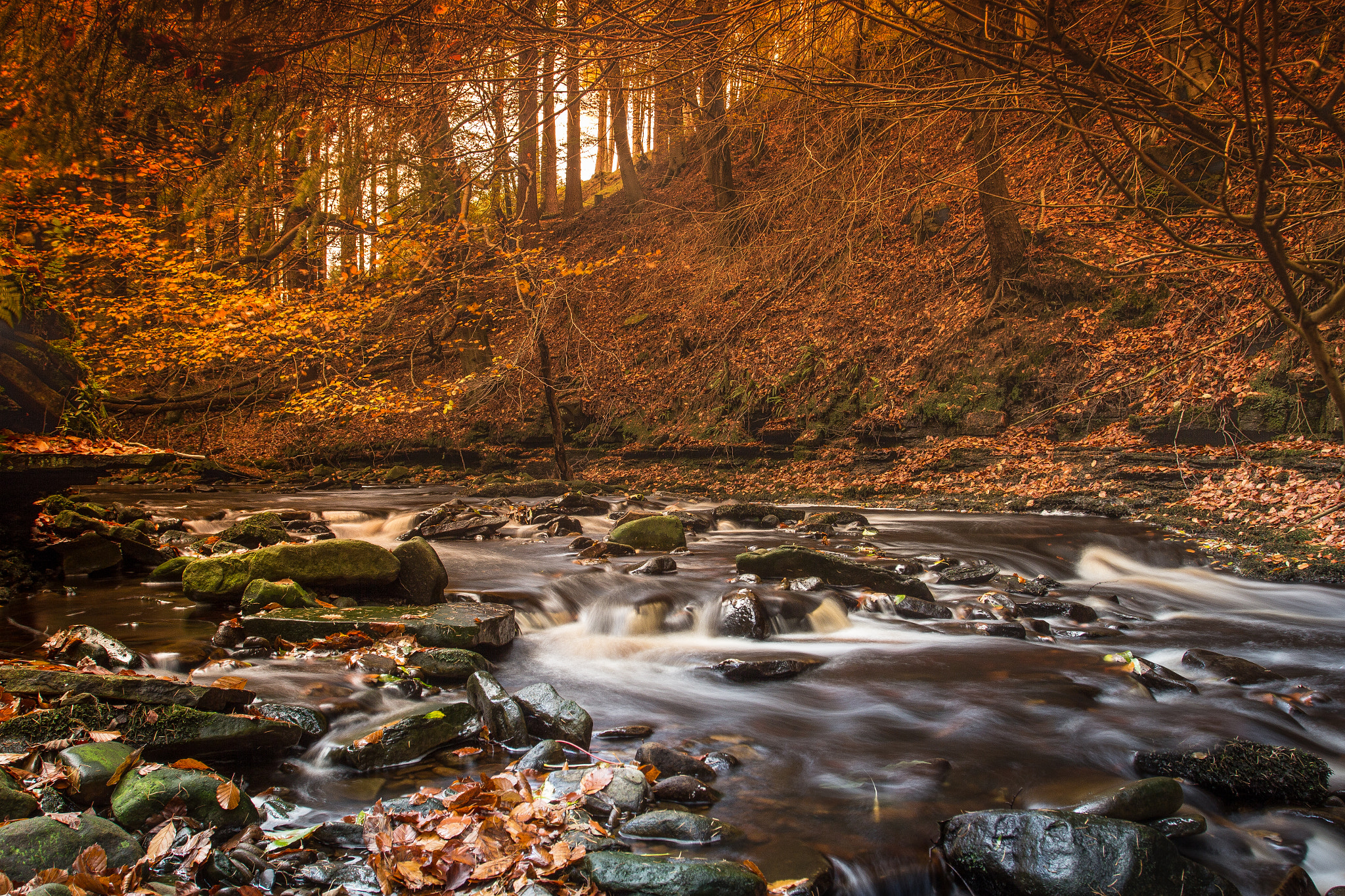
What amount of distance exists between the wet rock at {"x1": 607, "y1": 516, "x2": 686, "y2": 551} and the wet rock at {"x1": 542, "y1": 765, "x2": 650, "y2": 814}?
5409 mm

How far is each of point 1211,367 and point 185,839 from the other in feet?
39.7

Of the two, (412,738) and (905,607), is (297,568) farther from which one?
(905,607)

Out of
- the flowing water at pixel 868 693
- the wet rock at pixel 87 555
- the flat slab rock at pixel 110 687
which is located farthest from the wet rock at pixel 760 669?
the wet rock at pixel 87 555

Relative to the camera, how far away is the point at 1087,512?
9.86m

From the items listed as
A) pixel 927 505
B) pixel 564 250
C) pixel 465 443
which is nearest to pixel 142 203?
pixel 465 443

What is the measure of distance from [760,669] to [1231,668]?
10.6ft

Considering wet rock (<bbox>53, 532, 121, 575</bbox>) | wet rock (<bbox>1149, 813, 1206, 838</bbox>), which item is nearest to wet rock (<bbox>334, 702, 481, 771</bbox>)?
wet rock (<bbox>1149, 813, 1206, 838</bbox>)

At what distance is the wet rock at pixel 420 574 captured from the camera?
6266 millimetres

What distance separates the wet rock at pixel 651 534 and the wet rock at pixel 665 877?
20.1 ft

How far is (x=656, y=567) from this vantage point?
25.0 ft

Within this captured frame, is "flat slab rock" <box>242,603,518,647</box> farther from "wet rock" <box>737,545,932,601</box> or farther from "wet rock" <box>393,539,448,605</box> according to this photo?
"wet rock" <box>737,545,932,601</box>

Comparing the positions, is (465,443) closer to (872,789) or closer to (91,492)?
(91,492)

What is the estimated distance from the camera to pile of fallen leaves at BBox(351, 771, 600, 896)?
2.48 m

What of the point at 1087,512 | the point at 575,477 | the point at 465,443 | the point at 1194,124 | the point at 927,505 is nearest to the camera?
the point at 1194,124
